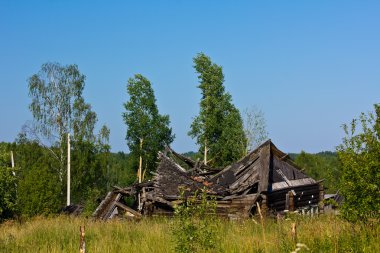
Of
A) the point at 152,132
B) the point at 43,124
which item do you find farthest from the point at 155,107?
the point at 43,124

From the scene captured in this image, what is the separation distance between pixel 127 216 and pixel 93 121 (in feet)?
46.6

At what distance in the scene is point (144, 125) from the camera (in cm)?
3919

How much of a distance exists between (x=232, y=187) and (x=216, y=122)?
1327 cm

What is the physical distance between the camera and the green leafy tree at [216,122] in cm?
3550

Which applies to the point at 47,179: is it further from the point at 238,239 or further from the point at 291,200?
the point at 238,239

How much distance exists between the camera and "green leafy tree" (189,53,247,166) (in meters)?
35.5

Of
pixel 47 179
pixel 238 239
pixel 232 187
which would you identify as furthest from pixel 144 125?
pixel 238 239

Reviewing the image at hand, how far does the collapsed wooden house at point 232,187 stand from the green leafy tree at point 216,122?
7.84m

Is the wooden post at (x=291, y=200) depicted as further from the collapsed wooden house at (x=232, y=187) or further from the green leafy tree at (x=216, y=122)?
the green leafy tree at (x=216, y=122)

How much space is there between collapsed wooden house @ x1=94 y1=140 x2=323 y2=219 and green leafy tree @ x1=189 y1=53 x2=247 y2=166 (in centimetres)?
784

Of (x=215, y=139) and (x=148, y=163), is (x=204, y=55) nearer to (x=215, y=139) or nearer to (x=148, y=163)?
(x=215, y=139)

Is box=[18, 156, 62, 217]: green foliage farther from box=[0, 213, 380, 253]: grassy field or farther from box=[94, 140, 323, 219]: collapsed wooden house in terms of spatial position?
box=[0, 213, 380, 253]: grassy field

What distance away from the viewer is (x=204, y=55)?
123ft

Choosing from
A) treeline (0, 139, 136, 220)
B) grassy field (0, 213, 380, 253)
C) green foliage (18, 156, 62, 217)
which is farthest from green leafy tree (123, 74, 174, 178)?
grassy field (0, 213, 380, 253)
